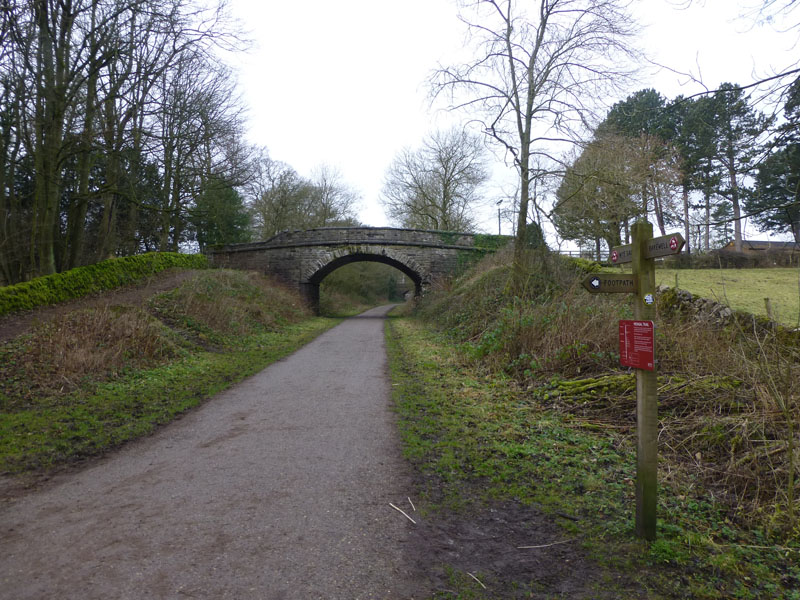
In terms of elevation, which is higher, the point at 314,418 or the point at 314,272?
the point at 314,272

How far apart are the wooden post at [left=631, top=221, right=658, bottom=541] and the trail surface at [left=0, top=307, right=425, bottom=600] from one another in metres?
1.54

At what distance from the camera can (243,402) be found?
6.84 meters

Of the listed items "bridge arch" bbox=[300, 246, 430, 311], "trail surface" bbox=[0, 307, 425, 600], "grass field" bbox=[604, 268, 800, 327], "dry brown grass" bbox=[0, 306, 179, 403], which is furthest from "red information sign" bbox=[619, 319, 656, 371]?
"bridge arch" bbox=[300, 246, 430, 311]

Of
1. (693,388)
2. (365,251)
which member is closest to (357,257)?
(365,251)

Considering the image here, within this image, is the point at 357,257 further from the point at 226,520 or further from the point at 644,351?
the point at 644,351

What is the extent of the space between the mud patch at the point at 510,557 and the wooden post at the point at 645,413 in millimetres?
472

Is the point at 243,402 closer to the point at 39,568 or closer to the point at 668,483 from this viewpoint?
the point at 39,568

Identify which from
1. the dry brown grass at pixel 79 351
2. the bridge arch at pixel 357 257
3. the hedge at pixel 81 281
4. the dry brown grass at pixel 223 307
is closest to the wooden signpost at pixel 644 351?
the dry brown grass at pixel 79 351

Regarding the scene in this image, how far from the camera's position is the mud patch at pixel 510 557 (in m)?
2.58

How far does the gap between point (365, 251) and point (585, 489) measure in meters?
24.6

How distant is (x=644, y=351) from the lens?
3078mm

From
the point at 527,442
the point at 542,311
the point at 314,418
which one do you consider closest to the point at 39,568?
the point at 314,418

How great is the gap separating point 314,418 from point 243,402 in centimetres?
144

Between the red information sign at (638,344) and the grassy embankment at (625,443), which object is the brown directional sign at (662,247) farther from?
the grassy embankment at (625,443)
